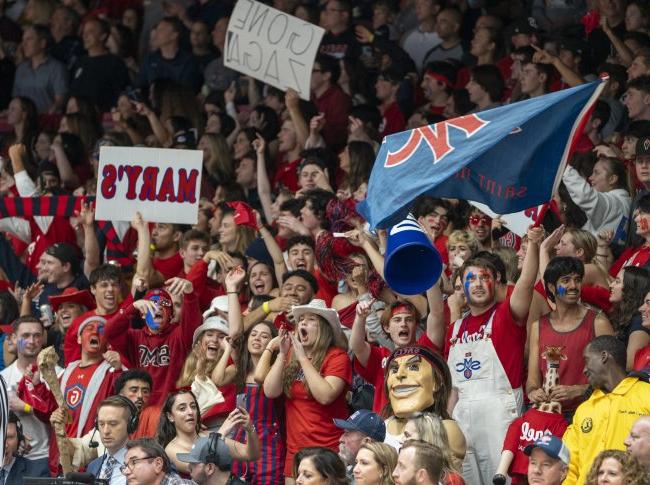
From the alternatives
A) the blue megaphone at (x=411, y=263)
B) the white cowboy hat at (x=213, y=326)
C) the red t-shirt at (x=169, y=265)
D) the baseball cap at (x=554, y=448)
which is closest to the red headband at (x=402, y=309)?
the blue megaphone at (x=411, y=263)

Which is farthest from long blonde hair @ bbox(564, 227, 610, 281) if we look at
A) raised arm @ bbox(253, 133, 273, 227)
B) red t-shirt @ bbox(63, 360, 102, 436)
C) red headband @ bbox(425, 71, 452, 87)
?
red headband @ bbox(425, 71, 452, 87)

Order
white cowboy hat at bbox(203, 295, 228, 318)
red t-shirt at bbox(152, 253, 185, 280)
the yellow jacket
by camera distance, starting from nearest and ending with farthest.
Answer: the yellow jacket, white cowboy hat at bbox(203, 295, 228, 318), red t-shirt at bbox(152, 253, 185, 280)

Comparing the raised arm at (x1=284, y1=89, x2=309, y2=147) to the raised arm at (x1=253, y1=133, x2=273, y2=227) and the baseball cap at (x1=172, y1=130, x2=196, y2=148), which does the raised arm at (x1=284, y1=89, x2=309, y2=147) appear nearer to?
the raised arm at (x1=253, y1=133, x2=273, y2=227)

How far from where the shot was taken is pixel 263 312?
10.8 metres

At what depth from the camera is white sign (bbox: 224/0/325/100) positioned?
1318 centimetres

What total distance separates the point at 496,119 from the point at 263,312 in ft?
7.62

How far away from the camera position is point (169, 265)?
12523mm

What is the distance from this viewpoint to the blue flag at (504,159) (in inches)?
358

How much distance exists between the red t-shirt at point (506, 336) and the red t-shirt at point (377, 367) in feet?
0.99

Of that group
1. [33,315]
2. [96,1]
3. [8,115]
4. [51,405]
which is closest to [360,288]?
[51,405]

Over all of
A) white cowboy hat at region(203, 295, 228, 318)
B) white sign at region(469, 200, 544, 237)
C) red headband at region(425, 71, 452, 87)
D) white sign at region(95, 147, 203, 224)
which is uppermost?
red headband at region(425, 71, 452, 87)

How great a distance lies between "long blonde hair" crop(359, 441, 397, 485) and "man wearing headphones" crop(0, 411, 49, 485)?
9.77 feet

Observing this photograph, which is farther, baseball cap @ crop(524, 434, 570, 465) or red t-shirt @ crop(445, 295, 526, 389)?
red t-shirt @ crop(445, 295, 526, 389)

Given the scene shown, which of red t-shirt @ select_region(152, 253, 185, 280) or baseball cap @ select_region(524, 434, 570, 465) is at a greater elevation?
red t-shirt @ select_region(152, 253, 185, 280)
